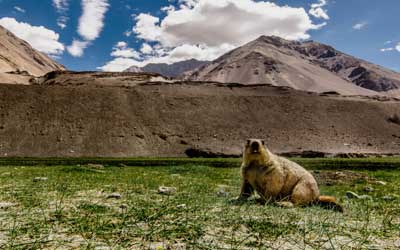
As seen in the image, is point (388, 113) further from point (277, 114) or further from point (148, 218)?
point (148, 218)

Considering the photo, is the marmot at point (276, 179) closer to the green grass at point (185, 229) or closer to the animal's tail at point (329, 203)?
the animal's tail at point (329, 203)

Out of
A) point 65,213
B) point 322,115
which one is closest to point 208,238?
point 65,213

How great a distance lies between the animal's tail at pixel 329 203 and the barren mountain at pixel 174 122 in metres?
52.0

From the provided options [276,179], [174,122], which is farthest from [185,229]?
[174,122]

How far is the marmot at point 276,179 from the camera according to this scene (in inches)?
354

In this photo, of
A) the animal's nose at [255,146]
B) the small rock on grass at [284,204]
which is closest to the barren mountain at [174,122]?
the animal's nose at [255,146]

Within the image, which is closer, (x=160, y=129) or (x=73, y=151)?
(x=73, y=151)

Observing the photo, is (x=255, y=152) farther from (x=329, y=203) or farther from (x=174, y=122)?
(x=174, y=122)

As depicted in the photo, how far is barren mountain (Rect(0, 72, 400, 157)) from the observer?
63531 mm

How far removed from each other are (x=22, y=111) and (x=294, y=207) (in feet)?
237

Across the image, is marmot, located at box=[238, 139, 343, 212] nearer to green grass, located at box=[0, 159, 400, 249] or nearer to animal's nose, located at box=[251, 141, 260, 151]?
animal's nose, located at box=[251, 141, 260, 151]

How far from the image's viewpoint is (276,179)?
9133 mm

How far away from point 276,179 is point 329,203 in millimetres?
1364

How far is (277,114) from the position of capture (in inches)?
3248
